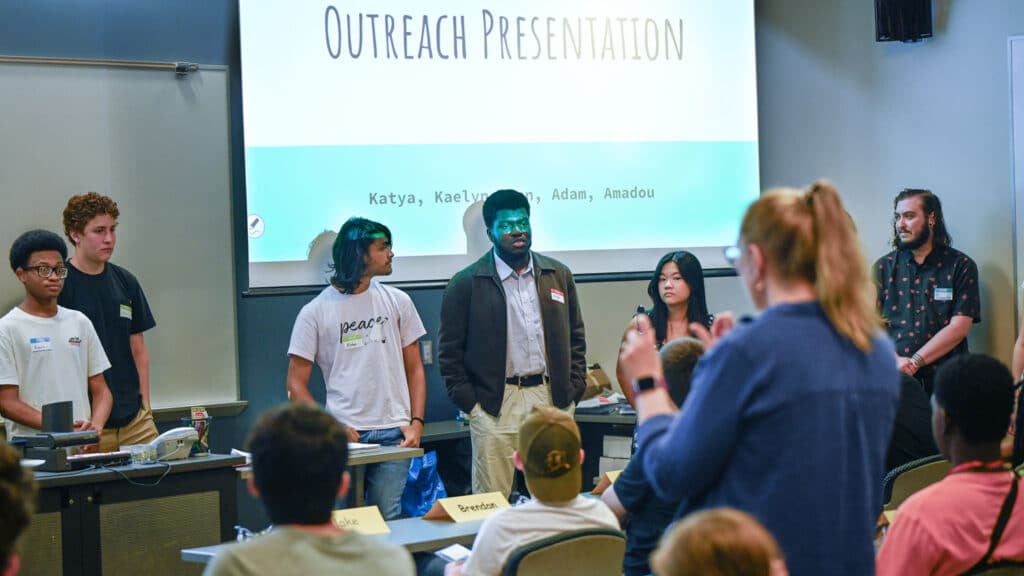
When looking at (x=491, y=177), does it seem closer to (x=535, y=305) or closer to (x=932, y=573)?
(x=535, y=305)

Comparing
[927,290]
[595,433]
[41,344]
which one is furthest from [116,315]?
[927,290]

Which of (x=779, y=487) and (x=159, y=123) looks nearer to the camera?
(x=779, y=487)

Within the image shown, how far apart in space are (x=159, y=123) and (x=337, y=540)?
3.93m

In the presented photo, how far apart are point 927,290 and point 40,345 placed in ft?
13.6

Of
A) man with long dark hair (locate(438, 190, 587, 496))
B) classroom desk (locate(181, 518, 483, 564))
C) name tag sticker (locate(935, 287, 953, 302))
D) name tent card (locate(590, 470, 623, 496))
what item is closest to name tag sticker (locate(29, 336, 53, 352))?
classroom desk (locate(181, 518, 483, 564))

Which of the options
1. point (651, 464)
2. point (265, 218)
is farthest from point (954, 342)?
point (651, 464)

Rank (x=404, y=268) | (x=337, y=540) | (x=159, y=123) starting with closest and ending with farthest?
(x=337, y=540) < (x=159, y=123) < (x=404, y=268)

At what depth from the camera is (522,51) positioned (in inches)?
226

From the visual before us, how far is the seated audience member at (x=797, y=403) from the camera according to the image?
172 centimetres

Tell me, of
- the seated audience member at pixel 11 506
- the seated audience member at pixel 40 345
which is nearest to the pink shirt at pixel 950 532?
the seated audience member at pixel 11 506

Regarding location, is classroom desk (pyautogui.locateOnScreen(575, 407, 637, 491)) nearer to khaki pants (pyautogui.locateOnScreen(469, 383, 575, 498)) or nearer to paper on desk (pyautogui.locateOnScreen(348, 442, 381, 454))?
khaki pants (pyautogui.locateOnScreen(469, 383, 575, 498))

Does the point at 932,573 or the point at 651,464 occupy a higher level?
the point at 651,464

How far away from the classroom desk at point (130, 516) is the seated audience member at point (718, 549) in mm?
2794

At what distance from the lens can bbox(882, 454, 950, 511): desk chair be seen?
→ 10.9 ft
